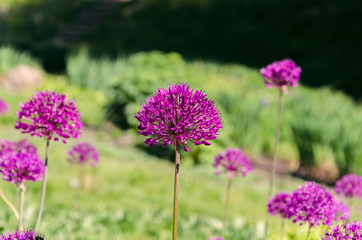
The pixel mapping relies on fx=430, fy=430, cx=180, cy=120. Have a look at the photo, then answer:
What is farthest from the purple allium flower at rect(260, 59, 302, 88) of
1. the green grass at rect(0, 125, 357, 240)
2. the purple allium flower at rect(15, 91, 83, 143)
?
the purple allium flower at rect(15, 91, 83, 143)

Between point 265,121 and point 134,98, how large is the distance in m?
3.13

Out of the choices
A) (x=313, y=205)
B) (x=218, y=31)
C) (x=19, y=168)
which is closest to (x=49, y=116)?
(x=19, y=168)

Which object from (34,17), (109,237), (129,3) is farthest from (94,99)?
(129,3)

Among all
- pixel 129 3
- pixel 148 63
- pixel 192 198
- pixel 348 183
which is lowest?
pixel 192 198

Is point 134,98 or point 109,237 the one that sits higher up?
point 134,98

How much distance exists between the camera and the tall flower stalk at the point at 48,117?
1973 mm

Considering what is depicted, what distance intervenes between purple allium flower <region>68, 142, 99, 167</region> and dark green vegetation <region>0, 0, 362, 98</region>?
13737 millimetres

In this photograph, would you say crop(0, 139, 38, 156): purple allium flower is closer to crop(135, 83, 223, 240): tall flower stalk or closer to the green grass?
the green grass

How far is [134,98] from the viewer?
10.3 meters

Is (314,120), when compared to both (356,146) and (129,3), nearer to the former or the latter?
(356,146)

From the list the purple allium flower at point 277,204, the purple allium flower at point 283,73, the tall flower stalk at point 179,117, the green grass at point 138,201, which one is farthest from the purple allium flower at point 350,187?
the tall flower stalk at point 179,117

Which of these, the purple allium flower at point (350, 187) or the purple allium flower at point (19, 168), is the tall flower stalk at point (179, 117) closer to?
the purple allium flower at point (19, 168)

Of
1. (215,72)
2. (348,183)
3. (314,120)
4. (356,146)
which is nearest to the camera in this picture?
(348,183)

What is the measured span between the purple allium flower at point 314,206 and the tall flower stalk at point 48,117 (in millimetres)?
1065
